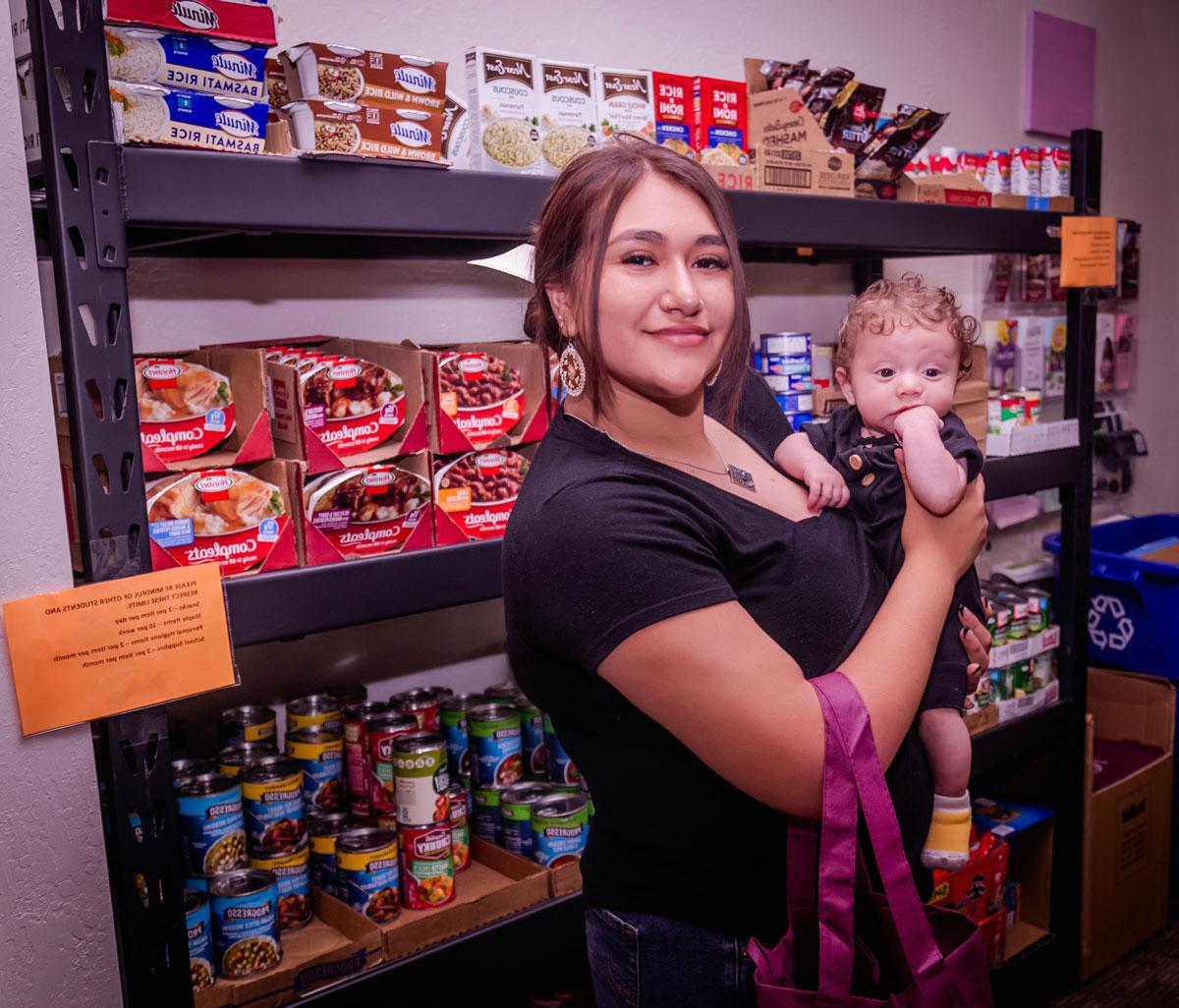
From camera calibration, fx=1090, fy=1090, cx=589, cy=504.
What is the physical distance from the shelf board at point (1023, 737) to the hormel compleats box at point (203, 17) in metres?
1.93

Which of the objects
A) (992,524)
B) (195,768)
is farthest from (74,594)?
(992,524)

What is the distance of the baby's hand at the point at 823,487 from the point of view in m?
1.31

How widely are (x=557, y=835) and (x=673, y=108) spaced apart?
4.01 feet

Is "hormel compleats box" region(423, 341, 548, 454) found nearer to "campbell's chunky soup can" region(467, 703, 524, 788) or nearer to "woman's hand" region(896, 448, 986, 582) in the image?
"campbell's chunky soup can" region(467, 703, 524, 788)

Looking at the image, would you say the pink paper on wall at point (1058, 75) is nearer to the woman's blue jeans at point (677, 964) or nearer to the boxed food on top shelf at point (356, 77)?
the boxed food on top shelf at point (356, 77)

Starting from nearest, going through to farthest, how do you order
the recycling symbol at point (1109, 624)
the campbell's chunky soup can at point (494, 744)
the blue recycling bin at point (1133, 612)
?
the campbell's chunky soup can at point (494, 744), the blue recycling bin at point (1133, 612), the recycling symbol at point (1109, 624)

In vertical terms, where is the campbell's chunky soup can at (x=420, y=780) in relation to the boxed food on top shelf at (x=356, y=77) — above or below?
below

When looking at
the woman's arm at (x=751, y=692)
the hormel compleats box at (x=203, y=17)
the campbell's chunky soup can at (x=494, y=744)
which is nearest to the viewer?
the woman's arm at (x=751, y=692)

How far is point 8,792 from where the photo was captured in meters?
1.20

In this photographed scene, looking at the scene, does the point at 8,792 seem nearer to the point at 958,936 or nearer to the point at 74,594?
the point at 74,594

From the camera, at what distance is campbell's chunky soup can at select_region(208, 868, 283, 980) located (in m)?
1.47

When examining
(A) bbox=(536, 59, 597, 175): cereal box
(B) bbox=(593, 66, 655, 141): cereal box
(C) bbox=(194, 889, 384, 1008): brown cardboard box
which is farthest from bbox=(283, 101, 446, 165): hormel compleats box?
(C) bbox=(194, 889, 384, 1008): brown cardboard box

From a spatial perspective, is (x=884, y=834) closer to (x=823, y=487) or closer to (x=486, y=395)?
(x=823, y=487)

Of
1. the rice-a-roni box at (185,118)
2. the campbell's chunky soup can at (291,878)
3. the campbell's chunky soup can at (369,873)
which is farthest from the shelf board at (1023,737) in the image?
the rice-a-roni box at (185,118)
